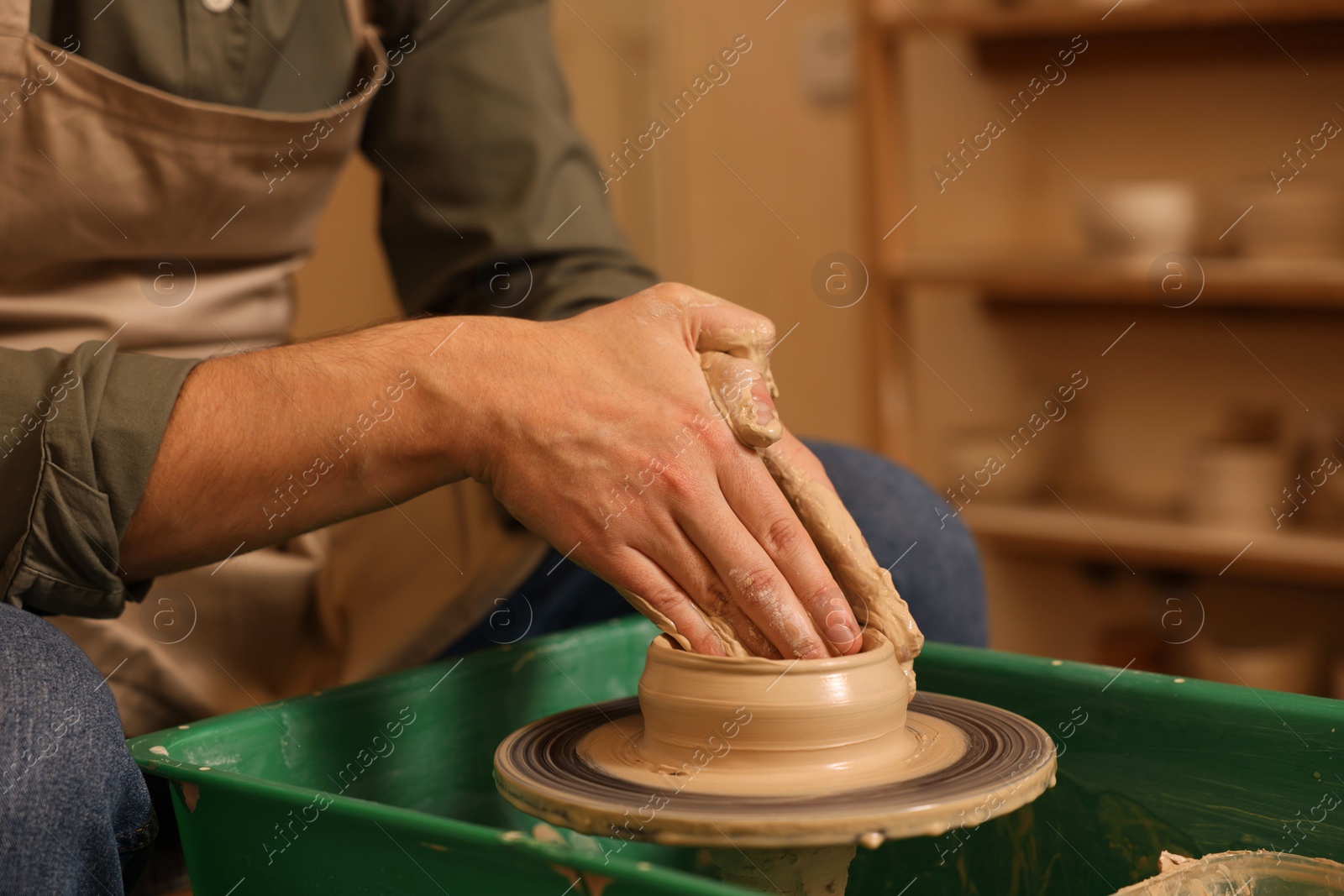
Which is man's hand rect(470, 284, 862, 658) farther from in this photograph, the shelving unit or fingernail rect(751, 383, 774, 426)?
the shelving unit

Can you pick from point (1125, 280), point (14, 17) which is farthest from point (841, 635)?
point (1125, 280)

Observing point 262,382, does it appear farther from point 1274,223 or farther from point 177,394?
point 1274,223

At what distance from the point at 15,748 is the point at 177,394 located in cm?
24

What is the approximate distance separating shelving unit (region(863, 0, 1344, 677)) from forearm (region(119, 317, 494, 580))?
1.59 meters

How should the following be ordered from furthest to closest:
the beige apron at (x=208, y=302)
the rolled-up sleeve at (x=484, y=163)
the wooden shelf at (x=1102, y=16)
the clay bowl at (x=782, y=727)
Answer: the wooden shelf at (x=1102, y=16) → the rolled-up sleeve at (x=484, y=163) → the beige apron at (x=208, y=302) → the clay bowl at (x=782, y=727)

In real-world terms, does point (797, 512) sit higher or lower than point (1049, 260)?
higher

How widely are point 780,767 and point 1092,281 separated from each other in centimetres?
162

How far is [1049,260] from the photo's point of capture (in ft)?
7.07

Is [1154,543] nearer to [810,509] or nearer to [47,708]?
[810,509]

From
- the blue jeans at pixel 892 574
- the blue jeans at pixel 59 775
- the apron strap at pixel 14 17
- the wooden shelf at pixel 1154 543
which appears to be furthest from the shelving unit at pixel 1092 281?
the blue jeans at pixel 59 775

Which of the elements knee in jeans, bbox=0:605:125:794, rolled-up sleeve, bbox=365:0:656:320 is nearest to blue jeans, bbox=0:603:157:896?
knee in jeans, bbox=0:605:125:794

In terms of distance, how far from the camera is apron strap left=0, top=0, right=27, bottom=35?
874 millimetres

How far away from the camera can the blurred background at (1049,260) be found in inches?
79.0

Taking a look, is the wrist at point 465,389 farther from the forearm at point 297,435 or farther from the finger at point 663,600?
the finger at point 663,600
